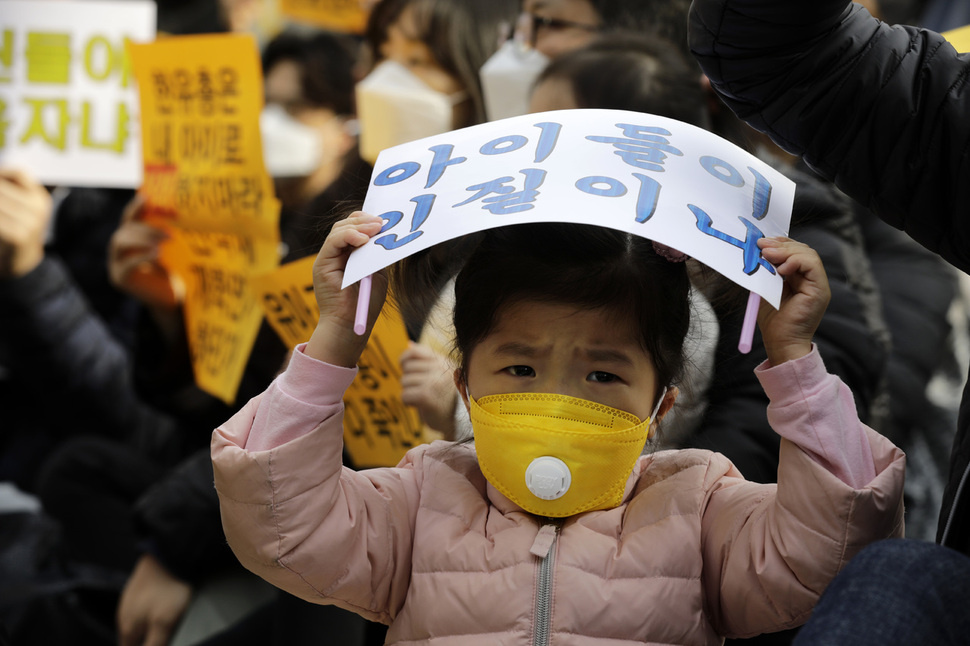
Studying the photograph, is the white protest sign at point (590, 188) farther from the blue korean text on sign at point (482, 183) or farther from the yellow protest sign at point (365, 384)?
the yellow protest sign at point (365, 384)

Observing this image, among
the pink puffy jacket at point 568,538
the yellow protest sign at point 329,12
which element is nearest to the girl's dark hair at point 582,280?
the pink puffy jacket at point 568,538

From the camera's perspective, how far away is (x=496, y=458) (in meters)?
1.46

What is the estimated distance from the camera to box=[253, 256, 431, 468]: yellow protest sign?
2023 millimetres

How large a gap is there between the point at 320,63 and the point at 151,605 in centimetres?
218

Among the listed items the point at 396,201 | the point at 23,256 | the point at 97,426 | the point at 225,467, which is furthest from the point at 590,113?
the point at 97,426

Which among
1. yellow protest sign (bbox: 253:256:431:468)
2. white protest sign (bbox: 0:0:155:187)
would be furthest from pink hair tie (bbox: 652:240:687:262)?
white protest sign (bbox: 0:0:155:187)

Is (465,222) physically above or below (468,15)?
above

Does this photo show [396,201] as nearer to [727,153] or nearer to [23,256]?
[727,153]

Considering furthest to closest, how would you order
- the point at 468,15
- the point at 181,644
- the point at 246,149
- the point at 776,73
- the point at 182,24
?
the point at 182,24 < the point at 468,15 < the point at 246,149 < the point at 181,644 < the point at 776,73

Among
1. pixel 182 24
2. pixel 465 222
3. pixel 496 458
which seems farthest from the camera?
pixel 182 24

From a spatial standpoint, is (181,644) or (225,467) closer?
(225,467)

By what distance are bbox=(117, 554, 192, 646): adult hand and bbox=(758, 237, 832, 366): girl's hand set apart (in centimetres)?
160

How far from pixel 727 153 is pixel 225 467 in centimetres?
77

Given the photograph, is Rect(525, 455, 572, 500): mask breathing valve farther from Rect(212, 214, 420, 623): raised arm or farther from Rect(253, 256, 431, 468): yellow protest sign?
Rect(253, 256, 431, 468): yellow protest sign
